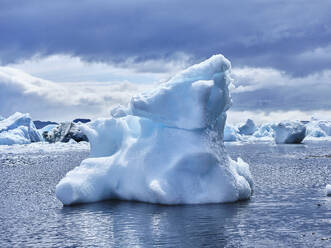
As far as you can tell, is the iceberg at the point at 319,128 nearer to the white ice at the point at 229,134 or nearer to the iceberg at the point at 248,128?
the iceberg at the point at 248,128

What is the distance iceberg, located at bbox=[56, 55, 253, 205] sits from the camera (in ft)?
66.2

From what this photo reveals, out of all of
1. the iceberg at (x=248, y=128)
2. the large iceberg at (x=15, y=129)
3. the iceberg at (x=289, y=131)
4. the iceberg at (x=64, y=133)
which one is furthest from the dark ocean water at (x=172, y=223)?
the iceberg at (x=248, y=128)

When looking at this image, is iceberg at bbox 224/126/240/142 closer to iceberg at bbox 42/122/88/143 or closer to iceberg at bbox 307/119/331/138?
iceberg at bbox 307/119/331/138

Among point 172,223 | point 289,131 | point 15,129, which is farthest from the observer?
point 15,129

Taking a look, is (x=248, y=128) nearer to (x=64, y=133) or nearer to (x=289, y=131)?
(x=289, y=131)

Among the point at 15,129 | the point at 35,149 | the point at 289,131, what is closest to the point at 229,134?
the point at 289,131

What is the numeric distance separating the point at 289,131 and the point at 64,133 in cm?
5056

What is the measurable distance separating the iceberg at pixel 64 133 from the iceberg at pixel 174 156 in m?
94.0

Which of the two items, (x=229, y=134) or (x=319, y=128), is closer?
(x=229, y=134)

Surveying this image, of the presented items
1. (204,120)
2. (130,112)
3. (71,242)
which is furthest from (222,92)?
(71,242)

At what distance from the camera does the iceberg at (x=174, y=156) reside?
66.2 ft

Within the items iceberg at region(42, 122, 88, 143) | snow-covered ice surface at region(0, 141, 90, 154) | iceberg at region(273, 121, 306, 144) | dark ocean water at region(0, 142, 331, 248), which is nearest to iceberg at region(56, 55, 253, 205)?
dark ocean water at region(0, 142, 331, 248)

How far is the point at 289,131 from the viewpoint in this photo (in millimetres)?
96938

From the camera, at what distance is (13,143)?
357ft
